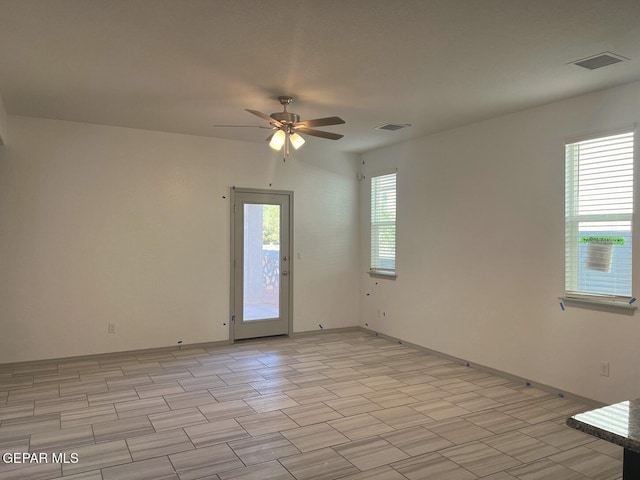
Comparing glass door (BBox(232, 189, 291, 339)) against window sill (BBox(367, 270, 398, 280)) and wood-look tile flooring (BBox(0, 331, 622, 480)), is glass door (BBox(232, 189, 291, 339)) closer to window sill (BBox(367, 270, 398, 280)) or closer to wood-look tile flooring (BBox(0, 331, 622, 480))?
wood-look tile flooring (BBox(0, 331, 622, 480))

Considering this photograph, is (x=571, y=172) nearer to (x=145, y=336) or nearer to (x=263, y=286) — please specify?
(x=263, y=286)

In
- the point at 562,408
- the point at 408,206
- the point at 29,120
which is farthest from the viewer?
the point at 408,206

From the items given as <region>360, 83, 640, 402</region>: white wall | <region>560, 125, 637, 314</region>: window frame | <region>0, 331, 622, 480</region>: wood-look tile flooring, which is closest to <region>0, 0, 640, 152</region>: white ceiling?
<region>360, 83, 640, 402</region>: white wall

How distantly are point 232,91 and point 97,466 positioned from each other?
3.11 meters

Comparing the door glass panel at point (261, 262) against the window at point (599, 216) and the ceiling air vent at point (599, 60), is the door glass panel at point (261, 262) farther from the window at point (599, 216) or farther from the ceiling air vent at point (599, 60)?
the ceiling air vent at point (599, 60)

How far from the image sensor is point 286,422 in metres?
3.67

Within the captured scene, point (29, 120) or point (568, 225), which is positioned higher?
point (29, 120)

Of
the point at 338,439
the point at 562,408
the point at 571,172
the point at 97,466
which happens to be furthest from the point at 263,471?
the point at 571,172

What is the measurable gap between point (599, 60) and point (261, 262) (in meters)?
4.61

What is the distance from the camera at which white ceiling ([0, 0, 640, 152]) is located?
2.72 meters

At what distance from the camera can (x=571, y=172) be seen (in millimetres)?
4340

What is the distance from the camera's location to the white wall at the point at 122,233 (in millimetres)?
5215

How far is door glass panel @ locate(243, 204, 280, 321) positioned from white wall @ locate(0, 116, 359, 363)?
0.98ft

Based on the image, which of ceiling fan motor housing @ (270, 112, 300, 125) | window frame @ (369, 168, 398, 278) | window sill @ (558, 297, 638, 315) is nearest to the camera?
window sill @ (558, 297, 638, 315)
